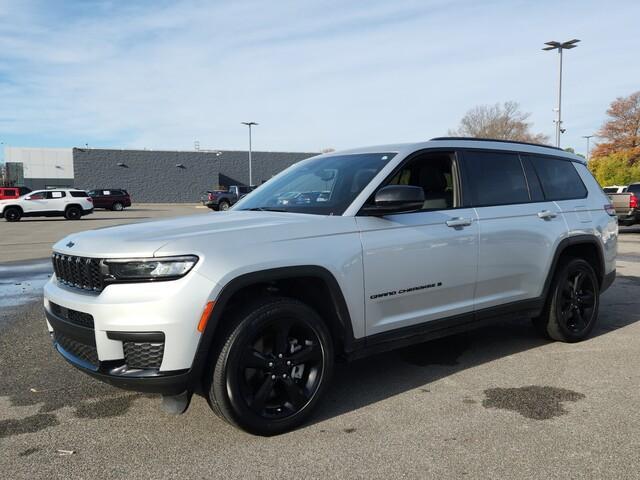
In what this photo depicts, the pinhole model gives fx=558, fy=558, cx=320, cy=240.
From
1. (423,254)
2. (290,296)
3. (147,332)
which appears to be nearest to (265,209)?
(290,296)

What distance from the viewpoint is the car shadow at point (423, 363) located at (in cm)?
399

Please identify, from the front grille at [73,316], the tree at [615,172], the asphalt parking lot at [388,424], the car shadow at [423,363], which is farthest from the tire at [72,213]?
the tree at [615,172]

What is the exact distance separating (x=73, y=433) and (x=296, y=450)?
140 centimetres

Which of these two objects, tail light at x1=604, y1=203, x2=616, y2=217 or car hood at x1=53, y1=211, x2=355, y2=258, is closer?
car hood at x1=53, y1=211, x2=355, y2=258

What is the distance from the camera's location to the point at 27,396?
13.3ft

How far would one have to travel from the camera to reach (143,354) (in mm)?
3018

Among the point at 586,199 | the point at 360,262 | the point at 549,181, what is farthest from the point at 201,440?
the point at 586,199

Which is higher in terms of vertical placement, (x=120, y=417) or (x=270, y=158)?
(x=270, y=158)

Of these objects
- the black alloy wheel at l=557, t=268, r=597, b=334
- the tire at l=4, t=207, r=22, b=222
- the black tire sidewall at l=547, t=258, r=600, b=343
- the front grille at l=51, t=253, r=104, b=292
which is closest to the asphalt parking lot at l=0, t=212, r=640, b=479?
the black tire sidewall at l=547, t=258, r=600, b=343

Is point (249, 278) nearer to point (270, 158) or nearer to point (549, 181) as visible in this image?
point (549, 181)

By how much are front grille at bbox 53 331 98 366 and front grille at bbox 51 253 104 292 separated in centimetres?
32

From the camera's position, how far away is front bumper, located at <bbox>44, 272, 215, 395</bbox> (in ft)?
9.69

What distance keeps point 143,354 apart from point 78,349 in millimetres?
554

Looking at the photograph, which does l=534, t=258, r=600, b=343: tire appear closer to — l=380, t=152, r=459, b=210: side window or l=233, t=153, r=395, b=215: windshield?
l=380, t=152, r=459, b=210: side window
